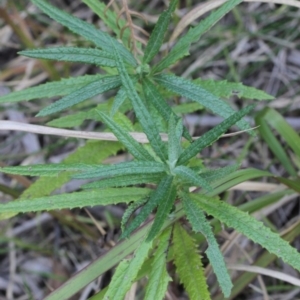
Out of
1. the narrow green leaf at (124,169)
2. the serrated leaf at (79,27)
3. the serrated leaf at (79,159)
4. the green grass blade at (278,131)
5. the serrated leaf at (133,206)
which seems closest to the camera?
the narrow green leaf at (124,169)

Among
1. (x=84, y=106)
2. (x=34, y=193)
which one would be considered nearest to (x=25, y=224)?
(x=84, y=106)

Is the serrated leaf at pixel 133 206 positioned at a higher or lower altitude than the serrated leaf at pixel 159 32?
lower

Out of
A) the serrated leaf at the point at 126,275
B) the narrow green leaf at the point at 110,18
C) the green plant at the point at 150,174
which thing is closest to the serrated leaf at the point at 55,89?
the green plant at the point at 150,174

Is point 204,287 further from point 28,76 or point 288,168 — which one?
point 28,76

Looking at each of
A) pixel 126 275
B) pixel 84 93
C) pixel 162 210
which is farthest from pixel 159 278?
pixel 84 93

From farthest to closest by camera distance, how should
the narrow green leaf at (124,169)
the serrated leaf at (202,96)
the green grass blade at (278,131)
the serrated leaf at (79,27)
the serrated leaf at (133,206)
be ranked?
1. the green grass blade at (278,131)
2. the serrated leaf at (79,27)
3. the serrated leaf at (202,96)
4. the serrated leaf at (133,206)
5. the narrow green leaf at (124,169)

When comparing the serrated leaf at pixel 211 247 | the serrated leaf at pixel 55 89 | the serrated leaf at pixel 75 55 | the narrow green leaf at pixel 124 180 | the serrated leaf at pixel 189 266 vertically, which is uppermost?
the serrated leaf at pixel 75 55

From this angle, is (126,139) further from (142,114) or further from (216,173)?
(216,173)

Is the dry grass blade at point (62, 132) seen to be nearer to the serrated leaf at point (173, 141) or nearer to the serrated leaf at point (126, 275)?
the serrated leaf at point (173, 141)
